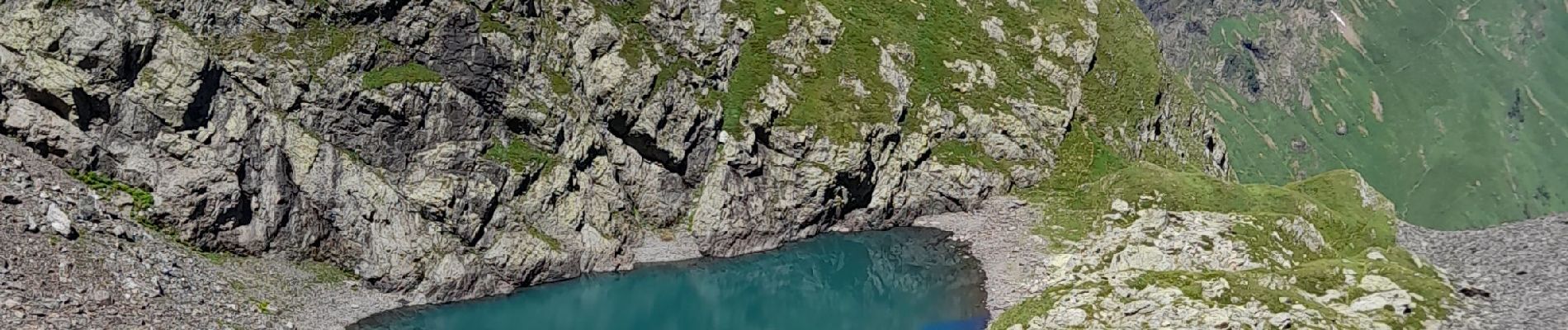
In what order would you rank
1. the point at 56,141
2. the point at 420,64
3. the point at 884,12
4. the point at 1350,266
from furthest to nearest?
the point at 884,12, the point at 420,64, the point at 56,141, the point at 1350,266

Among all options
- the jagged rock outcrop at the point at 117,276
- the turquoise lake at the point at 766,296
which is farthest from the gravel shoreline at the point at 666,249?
the jagged rock outcrop at the point at 117,276

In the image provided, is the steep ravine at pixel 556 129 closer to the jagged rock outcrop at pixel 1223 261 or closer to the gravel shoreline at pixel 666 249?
the gravel shoreline at pixel 666 249

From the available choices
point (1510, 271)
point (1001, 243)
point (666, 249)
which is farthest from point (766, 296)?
point (1510, 271)

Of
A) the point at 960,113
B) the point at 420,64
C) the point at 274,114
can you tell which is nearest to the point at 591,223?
the point at 420,64

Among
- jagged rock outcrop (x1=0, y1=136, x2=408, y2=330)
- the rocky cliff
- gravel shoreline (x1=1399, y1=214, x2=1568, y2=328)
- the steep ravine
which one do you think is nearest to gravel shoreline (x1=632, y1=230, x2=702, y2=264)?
the steep ravine

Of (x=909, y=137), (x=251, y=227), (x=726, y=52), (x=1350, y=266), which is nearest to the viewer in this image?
(x=1350, y=266)

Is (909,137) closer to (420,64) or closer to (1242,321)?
(420,64)

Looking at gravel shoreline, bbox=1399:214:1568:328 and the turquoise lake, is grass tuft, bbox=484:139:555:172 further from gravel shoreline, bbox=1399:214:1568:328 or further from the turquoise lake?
gravel shoreline, bbox=1399:214:1568:328
